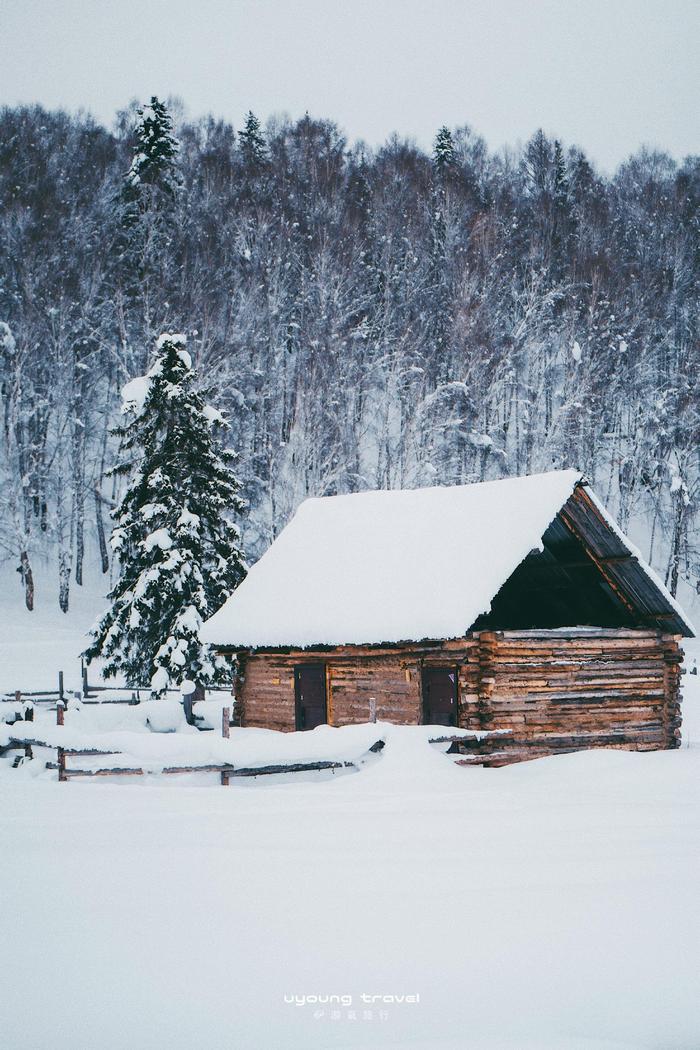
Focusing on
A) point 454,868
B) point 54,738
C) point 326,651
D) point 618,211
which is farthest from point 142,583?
point 618,211

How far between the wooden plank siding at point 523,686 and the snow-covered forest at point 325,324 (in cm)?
1776

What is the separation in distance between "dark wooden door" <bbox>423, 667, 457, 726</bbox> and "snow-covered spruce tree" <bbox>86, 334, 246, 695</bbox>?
28.8 ft

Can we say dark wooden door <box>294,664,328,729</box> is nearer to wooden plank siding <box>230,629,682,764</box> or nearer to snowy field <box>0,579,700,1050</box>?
wooden plank siding <box>230,629,682,764</box>

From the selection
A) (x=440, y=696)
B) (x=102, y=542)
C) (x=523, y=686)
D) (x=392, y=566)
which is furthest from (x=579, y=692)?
(x=102, y=542)

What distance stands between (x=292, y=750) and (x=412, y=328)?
31.2 m

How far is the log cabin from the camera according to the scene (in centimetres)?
1923

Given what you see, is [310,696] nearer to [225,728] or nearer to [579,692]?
[225,728]

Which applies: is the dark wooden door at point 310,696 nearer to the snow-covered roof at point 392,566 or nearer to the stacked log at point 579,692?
the snow-covered roof at point 392,566

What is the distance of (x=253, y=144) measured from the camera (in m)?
53.2

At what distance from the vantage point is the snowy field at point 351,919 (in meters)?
7.29

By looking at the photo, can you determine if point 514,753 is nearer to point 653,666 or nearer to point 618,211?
point 653,666

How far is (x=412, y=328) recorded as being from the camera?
146 feet

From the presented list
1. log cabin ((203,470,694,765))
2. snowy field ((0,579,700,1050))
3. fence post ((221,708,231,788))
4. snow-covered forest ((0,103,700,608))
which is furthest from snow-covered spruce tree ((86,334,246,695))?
snowy field ((0,579,700,1050))

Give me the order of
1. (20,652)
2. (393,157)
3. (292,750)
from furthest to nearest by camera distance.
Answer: (393,157) < (20,652) < (292,750)
